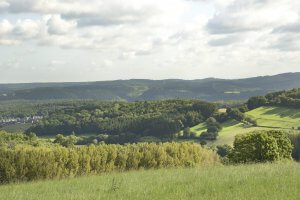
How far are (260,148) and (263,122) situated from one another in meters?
93.1

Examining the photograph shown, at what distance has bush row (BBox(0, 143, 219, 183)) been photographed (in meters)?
29.1

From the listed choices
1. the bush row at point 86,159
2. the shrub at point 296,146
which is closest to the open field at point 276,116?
the shrub at point 296,146

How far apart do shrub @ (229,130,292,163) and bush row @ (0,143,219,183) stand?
7.19ft

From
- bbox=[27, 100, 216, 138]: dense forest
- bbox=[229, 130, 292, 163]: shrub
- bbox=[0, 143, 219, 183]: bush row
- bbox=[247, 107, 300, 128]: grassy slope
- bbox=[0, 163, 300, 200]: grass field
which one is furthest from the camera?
A: bbox=[27, 100, 216, 138]: dense forest

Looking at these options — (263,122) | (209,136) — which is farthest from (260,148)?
(263,122)

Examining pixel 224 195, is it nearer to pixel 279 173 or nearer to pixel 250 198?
pixel 250 198

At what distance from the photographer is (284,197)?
10938 mm

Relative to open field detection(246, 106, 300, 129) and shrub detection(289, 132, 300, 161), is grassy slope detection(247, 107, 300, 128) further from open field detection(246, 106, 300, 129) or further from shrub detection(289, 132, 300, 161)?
shrub detection(289, 132, 300, 161)

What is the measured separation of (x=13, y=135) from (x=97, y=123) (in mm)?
67760

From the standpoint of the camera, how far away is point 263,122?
120m

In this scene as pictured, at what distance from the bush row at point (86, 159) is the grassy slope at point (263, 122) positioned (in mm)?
66279

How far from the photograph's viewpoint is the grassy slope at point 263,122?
363ft

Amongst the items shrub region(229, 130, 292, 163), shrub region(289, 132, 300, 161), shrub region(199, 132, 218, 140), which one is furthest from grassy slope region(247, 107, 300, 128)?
shrub region(229, 130, 292, 163)

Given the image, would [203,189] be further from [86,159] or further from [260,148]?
[86,159]
